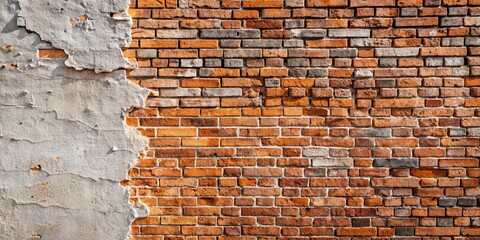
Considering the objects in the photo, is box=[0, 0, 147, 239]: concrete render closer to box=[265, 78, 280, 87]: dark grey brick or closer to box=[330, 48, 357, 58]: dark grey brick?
box=[265, 78, 280, 87]: dark grey brick

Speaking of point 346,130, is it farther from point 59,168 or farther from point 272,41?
point 59,168

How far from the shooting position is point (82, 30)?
116 inches

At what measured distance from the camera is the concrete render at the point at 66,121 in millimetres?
2936

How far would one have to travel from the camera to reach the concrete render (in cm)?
294

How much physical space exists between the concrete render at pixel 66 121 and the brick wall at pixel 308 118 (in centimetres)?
14

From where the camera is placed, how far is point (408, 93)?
2.95 m

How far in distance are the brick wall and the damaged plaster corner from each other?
13cm

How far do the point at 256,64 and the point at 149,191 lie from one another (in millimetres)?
1132

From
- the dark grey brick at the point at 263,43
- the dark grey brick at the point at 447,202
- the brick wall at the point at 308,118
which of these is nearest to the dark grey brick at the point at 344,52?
the brick wall at the point at 308,118

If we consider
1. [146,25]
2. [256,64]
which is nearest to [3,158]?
[146,25]

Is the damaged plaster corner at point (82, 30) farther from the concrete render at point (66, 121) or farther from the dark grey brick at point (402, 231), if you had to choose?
the dark grey brick at point (402, 231)

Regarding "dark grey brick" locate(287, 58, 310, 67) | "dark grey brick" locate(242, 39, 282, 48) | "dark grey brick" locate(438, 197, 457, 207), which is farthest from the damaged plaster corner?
"dark grey brick" locate(438, 197, 457, 207)

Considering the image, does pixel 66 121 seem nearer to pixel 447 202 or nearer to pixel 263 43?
pixel 263 43

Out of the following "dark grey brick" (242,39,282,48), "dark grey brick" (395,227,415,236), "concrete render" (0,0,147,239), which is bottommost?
"dark grey brick" (395,227,415,236)
